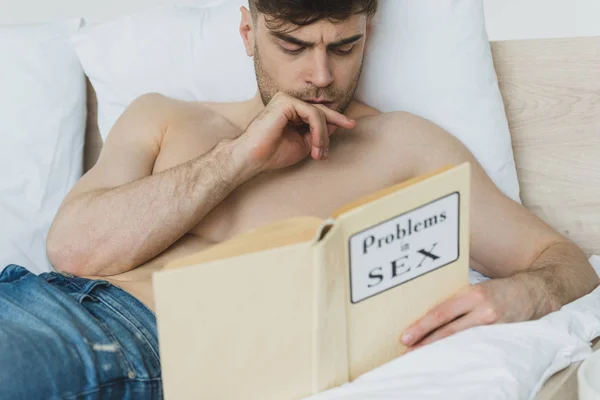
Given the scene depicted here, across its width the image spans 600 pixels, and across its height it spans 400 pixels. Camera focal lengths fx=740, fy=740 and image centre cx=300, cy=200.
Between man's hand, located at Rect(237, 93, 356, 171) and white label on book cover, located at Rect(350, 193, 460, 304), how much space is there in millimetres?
391

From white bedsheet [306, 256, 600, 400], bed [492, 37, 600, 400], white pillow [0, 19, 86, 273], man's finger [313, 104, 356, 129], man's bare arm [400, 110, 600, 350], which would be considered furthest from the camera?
white pillow [0, 19, 86, 273]

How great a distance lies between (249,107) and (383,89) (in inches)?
10.2

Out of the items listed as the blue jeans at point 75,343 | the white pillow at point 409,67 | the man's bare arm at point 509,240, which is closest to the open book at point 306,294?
the blue jeans at point 75,343

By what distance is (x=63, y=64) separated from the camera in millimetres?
1623

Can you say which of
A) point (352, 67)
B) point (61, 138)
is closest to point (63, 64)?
point (61, 138)

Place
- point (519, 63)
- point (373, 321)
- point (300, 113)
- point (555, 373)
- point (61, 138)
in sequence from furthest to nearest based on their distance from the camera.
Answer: point (61, 138), point (519, 63), point (300, 113), point (555, 373), point (373, 321)

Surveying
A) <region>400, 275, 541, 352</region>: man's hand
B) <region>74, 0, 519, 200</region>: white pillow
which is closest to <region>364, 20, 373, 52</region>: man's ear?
<region>74, 0, 519, 200</region>: white pillow

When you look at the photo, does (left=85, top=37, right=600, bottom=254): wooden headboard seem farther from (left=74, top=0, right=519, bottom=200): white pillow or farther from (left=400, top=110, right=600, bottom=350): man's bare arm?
(left=400, top=110, right=600, bottom=350): man's bare arm

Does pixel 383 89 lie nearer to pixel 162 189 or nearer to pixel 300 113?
pixel 300 113

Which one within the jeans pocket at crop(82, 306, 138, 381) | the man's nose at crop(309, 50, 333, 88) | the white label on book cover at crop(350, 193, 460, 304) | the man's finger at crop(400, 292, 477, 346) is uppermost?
the man's nose at crop(309, 50, 333, 88)

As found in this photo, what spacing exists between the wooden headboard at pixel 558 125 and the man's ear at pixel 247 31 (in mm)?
462

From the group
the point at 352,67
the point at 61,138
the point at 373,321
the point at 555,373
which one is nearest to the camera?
the point at 373,321

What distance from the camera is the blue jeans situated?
0.83 m

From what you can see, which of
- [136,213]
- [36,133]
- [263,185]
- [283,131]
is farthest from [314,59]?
[36,133]
